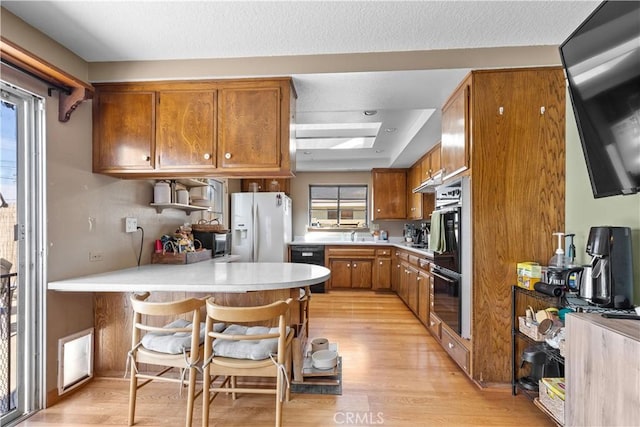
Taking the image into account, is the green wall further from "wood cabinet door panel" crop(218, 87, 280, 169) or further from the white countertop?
"wood cabinet door panel" crop(218, 87, 280, 169)

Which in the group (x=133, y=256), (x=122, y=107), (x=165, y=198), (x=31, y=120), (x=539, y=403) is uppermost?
(x=122, y=107)

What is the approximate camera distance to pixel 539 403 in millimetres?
1772

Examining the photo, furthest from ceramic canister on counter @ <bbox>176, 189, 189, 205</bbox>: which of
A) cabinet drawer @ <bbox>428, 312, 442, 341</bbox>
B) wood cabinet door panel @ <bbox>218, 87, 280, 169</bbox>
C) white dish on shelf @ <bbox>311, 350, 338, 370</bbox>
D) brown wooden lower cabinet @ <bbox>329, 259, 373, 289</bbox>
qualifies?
brown wooden lower cabinet @ <bbox>329, 259, 373, 289</bbox>

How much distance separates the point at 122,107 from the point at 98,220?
0.87 meters

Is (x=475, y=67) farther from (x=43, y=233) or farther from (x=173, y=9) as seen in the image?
(x=43, y=233)

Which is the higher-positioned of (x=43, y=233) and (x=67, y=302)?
(x=43, y=233)

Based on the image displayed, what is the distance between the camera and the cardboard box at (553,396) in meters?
1.62

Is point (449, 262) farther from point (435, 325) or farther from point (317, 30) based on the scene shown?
point (317, 30)

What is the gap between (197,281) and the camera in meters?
1.94

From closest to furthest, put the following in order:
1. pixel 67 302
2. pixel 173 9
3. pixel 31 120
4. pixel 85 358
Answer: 1. pixel 173 9
2. pixel 31 120
3. pixel 67 302
4. pixel 85 358

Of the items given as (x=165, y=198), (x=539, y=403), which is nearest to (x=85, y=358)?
(x=165, y=198)

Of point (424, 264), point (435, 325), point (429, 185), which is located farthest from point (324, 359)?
point (429, 185)

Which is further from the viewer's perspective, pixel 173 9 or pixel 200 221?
pixel 200 221

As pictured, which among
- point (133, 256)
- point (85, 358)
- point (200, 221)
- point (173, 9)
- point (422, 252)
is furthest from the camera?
point (200, 221)
